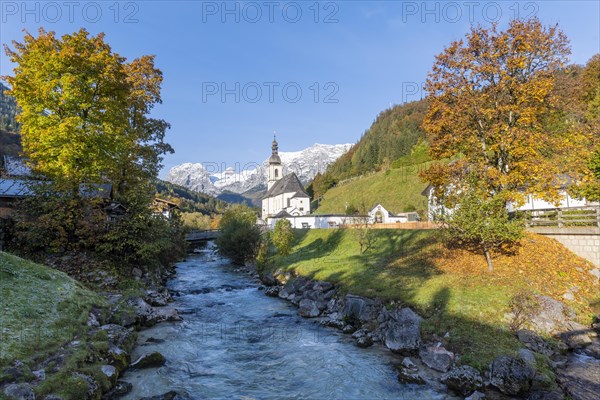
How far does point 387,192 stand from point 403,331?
78.5 metres

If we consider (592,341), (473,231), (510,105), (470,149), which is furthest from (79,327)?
(510,105)

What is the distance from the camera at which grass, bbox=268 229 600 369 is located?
13969mm

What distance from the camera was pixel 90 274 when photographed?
21844mm

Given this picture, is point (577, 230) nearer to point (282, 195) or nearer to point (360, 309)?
point (360, 309)

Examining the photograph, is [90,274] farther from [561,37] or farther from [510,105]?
[561,37]

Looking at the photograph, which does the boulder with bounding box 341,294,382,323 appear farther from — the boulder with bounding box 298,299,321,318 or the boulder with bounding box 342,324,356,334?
the boulder with bounding box 298,299,321,318

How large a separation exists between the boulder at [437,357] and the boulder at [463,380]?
580 millimetres

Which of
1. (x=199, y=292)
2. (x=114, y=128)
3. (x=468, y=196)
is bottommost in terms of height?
(x=199, y=292)

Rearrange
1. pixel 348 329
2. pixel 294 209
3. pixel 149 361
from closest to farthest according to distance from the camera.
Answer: pixel 149 361 < pixel 348 329 < pixel 294 209

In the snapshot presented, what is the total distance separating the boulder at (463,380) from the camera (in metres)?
11.1

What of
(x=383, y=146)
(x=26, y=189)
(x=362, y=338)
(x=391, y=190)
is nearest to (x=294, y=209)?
(x=391, y=190)

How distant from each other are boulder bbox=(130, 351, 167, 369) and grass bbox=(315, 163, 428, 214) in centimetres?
6960

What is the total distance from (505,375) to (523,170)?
1562 cm

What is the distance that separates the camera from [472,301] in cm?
1609
